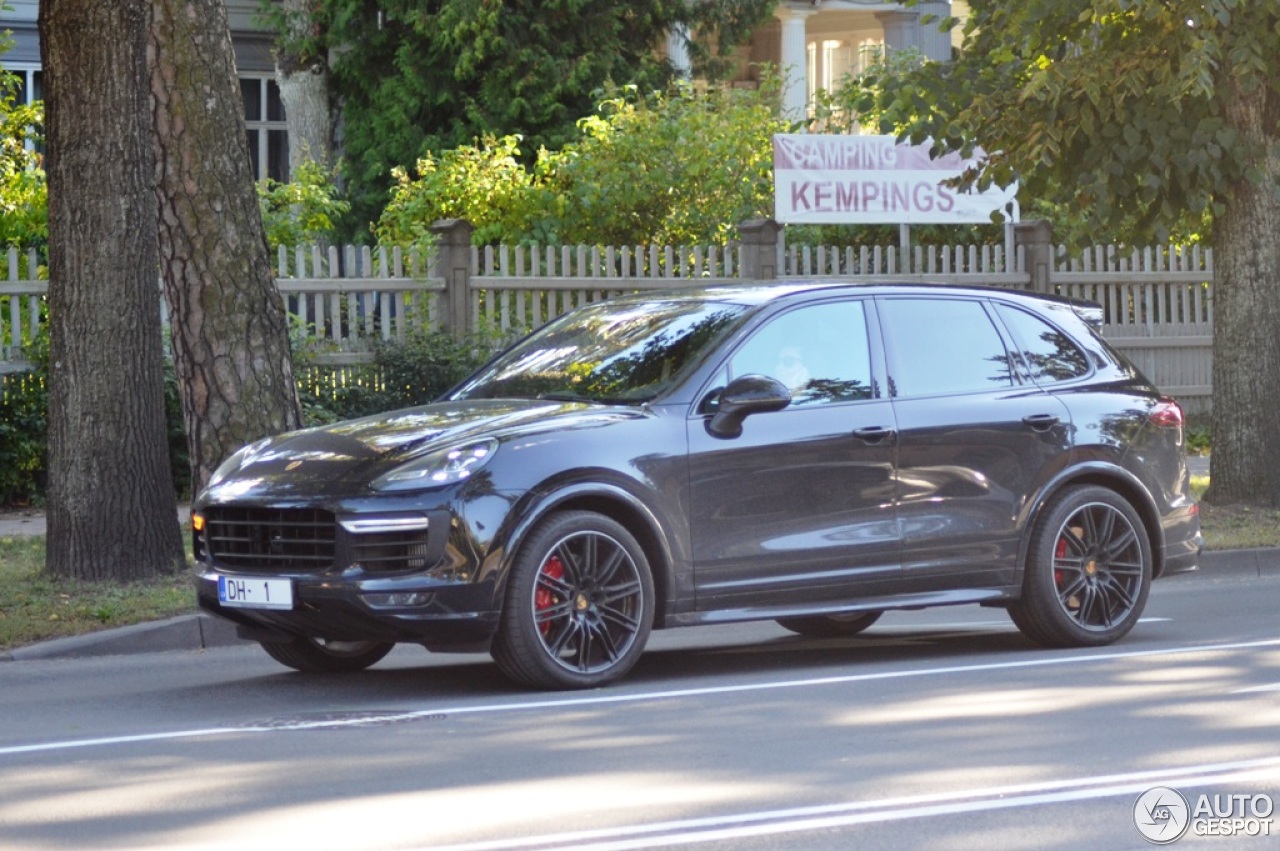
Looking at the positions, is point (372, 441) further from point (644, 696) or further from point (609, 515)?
point (644, 696)

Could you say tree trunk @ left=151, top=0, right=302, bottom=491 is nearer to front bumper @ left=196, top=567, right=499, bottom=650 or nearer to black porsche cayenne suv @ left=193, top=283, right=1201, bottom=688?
black porsche cayenne suv @ left=193, top=283, right=1201, bottom=688

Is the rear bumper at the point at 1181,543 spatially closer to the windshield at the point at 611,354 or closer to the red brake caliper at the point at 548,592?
the windshield at the point at 611,354

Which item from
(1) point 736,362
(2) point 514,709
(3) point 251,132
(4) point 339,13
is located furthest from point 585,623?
(3) point 251,132

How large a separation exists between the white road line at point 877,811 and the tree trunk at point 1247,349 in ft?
30.1

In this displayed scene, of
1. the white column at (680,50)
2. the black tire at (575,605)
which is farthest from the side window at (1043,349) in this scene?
the white column at (680,50)

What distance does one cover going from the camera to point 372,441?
8.52 meters

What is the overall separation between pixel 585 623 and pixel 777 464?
1.11 m

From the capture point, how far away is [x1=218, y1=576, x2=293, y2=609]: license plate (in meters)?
8.29

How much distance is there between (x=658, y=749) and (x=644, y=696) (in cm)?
127

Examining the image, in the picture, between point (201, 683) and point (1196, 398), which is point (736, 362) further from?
point (1196, 398)

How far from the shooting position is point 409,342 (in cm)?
1770

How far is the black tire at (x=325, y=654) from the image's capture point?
369 inches

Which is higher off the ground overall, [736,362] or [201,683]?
[736,362]

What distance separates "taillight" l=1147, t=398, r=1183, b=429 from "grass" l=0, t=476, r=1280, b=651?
4792 mm
